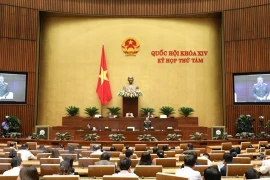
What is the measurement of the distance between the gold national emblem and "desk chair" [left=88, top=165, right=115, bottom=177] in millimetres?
11909

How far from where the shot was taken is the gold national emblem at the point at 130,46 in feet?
53.4

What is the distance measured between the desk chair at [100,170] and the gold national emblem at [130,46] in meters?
11.9

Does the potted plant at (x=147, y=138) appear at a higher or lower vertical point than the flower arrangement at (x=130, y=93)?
lower

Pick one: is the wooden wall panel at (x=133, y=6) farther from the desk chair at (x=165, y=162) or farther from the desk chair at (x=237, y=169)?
the desk chair at (x=237, y=169)

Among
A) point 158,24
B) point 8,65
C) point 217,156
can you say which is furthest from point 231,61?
point 8,65

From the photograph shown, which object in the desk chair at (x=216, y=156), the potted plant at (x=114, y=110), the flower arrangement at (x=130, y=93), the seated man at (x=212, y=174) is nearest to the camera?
the seated man at (x=212, y=174)

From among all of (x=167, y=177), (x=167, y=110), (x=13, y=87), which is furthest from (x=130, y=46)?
(x=167, y=177)

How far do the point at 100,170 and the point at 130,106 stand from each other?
1047 centimetres

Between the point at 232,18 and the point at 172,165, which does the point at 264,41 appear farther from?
the point at 172,165

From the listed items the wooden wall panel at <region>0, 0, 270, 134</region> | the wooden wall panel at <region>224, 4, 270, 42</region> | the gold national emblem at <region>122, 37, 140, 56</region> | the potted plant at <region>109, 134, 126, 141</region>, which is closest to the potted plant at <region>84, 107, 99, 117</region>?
the wooden wall panel at <region>0, 0, 270, 134</region>

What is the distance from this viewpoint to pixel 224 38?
15.3m

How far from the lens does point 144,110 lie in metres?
15.1

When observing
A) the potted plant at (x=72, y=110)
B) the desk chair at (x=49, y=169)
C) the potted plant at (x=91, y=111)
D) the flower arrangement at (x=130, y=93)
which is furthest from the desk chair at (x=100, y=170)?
the potted plant at (x=72, y=110)

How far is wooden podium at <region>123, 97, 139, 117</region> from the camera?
15.2 metres
